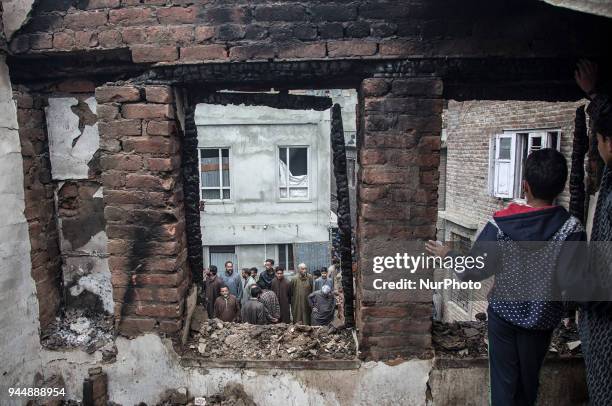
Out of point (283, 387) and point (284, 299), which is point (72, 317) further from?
point (284, 299)

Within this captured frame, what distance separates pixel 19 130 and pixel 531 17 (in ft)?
9.73

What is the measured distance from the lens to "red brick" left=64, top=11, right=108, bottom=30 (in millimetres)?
2344

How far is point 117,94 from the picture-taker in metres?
2.40

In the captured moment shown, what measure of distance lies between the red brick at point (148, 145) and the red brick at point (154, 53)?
44 cm

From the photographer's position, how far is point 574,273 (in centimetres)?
190

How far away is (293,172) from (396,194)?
8.71 m

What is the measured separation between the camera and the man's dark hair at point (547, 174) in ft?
6.53

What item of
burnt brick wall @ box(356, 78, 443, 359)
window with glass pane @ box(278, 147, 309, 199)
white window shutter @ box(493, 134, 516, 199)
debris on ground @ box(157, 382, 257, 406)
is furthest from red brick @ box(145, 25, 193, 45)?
window with glass pane @ box(278, 147, 309, 199)

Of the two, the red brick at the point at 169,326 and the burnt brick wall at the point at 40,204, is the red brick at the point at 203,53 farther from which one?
the red brick at the point at 169,326

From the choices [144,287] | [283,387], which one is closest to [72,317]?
[144,287]

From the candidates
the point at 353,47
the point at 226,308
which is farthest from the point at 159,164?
the point at 226,308

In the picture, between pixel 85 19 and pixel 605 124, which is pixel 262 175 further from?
pixel 605 124

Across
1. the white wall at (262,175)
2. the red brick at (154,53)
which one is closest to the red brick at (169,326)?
the red brick at (154,53)

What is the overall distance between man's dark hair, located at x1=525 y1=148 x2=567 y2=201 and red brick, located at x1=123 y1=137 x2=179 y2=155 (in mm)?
1940
